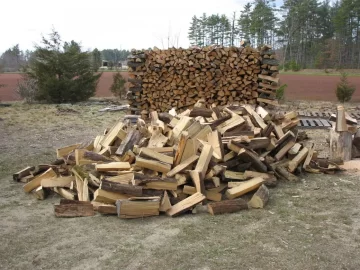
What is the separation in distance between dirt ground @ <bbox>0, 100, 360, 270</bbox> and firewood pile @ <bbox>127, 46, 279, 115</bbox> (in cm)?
492

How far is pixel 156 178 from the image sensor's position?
407 cm

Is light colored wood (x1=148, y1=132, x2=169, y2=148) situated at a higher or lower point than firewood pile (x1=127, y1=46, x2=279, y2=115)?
lower

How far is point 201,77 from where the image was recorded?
381 inches

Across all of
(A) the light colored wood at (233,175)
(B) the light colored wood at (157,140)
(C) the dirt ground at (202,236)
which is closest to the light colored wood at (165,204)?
(C) the dirt ground at (202,236)

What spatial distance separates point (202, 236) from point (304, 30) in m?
56.8

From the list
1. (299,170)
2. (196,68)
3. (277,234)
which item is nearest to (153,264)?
(277,234)

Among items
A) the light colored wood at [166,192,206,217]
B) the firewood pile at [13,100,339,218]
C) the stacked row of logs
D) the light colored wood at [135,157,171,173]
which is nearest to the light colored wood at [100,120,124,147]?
the firewood pile at [13,100,339,218]

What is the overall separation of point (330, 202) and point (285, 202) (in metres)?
0.47

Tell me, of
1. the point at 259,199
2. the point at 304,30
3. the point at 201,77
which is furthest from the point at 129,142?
the point at 304,30

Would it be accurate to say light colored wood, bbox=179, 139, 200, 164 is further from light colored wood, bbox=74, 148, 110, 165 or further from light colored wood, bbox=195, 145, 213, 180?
light colored wood, bbox=74, 148, 110, 165

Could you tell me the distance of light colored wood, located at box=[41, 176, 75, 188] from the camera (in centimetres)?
450

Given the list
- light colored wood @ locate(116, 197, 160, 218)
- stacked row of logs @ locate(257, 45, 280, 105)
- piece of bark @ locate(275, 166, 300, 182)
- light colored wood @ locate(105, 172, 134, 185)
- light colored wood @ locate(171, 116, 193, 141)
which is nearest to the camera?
light colored wood @ locate(116, 197, 160, 218)

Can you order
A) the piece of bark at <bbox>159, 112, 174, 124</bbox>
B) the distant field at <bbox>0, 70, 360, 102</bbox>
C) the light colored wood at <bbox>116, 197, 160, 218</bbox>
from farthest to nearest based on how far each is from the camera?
the distant field at <bbox>0, 70, 360, 102</bbox> → the piece of bark at <bbox>159, 112, 174, 124</bbox> → the light colored wood at <bbox>116, 197, 160, 218</bbox>

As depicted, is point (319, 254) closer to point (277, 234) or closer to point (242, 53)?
point (277, 234)
